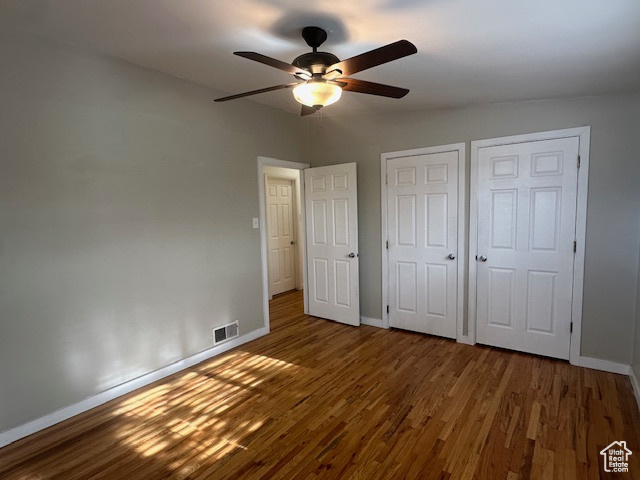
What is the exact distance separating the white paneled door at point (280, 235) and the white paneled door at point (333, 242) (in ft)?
4.90

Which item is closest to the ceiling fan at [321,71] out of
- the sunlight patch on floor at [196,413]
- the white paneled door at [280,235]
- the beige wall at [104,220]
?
the beige wall at [104,220]

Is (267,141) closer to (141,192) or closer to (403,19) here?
(141,192)

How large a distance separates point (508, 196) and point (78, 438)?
12.8 feet

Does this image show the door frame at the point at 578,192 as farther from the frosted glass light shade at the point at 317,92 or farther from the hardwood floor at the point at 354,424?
the frosted glass light shade at the point at 317,92

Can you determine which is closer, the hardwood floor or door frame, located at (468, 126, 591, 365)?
the hardwood floor

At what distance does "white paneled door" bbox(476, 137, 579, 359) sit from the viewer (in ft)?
9.98

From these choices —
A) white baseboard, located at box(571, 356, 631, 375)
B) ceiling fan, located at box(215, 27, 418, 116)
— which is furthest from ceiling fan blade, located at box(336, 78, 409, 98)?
white baseboard, located at box(571, 356, 631, 375)

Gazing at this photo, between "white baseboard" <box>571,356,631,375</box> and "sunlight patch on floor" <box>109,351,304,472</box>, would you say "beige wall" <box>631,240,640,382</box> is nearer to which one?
"white baseboard" <box>571,356,631,375</box>

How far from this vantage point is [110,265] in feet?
8.59

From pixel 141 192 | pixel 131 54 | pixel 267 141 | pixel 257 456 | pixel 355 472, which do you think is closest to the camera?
pixel 355 472

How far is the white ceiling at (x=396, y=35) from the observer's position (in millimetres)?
1779

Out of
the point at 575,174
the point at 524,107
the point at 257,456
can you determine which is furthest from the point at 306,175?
the point at 257,456

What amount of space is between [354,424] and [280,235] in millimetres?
4105

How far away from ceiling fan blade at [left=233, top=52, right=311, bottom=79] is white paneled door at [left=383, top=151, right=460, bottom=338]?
82.9 inches
